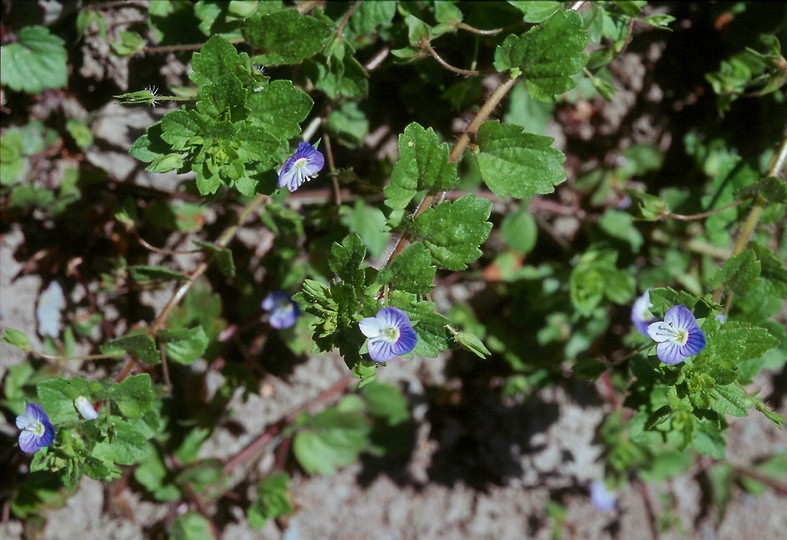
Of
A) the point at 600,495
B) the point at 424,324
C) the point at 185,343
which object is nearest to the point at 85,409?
the point at 185,343

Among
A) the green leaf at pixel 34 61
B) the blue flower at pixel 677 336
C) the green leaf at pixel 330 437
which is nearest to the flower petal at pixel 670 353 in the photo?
the blue flower at pixel 677 336

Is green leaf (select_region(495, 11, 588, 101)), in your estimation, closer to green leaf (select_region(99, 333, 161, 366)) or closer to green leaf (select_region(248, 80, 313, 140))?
green leaf (select_region(248, 80, 313, 140))

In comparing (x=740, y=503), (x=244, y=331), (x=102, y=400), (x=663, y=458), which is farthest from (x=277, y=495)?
(x=740, y=503)

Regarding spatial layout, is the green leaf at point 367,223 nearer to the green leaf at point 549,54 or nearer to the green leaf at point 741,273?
the green leaf at point 549,54

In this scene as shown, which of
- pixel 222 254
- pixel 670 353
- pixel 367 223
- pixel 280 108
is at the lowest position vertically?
pixel 367 223

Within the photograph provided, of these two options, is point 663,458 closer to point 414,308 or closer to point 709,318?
point 709,318

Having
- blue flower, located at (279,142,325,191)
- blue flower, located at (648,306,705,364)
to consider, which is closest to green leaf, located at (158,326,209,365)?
blue flower, located at (279,142,325,191)

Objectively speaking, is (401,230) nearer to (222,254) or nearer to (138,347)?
(222,254)

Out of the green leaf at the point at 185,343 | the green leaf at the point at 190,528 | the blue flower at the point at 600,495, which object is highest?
the green leaf at the point at 185,343
